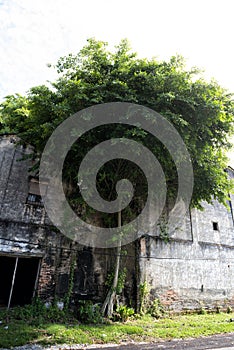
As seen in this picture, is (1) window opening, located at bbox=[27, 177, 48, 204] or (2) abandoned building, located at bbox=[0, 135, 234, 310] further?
(1) window opening, located at bbox=[27, 177, 48, 204]

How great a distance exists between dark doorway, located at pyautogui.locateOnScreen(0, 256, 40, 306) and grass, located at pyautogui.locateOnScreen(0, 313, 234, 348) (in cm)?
412

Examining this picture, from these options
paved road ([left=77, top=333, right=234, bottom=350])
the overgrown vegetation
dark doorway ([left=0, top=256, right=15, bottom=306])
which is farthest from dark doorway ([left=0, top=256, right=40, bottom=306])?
paved road ([left=77, top=333, right=234, bottom=350])

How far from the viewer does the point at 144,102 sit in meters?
8.59

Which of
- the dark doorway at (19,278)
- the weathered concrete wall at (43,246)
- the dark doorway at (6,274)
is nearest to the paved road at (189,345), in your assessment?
the weathered concrete wall at (43,246)

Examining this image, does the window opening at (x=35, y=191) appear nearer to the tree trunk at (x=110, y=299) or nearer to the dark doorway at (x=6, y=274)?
the tree trunk at (x=110, y=299)

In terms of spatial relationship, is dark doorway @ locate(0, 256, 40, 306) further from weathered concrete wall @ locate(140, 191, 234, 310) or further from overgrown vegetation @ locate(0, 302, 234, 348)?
weathered concrete wall @ locate(140, 191, 234, 310)

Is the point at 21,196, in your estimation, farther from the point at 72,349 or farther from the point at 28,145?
the point at 72,349

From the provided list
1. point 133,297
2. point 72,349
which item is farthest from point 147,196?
point 72,349

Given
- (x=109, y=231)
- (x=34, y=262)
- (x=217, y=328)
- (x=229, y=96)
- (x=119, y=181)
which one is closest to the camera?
(x=217, y=328)

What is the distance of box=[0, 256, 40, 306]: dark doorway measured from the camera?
38.3ft

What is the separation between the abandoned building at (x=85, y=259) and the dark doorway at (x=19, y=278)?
0.04 meters

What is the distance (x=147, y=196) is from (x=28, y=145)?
5.64 m

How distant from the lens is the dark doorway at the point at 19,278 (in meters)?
11.7

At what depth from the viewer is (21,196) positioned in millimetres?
10320
